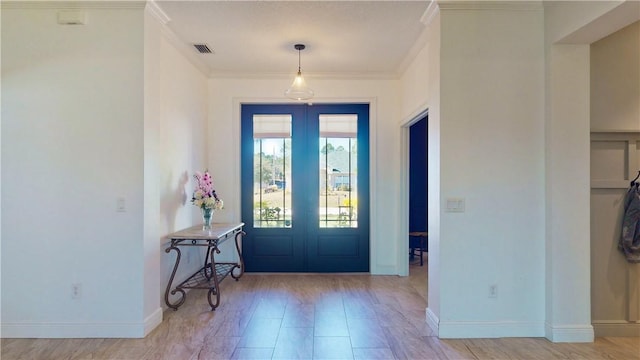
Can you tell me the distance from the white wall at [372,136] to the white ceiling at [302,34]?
0.18 metres

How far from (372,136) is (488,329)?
2796mm

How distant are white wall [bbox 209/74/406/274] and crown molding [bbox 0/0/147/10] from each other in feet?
6.32

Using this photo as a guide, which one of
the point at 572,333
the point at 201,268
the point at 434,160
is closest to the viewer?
the point at 572,333

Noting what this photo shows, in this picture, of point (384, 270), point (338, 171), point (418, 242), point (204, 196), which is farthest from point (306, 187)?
point (418, 242)

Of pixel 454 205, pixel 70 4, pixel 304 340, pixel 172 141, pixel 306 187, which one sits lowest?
pixel 304 340

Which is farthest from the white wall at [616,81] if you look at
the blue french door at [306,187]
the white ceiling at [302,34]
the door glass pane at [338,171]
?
the door glass pane at [338,171]

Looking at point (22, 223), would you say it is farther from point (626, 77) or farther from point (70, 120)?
point (626, 77)

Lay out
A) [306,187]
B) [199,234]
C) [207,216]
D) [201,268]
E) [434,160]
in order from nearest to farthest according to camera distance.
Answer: [434,160] < [199,234] < [207,216] < [201,268] < [306,187]

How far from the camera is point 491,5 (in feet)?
9.38

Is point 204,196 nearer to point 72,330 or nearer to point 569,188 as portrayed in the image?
point 72,330

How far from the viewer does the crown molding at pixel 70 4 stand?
111 inches

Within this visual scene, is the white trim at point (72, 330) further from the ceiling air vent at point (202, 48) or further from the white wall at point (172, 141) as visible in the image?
the ceiling air vent at point (202, 48)

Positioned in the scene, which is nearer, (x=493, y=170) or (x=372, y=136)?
(x=493, y=170)

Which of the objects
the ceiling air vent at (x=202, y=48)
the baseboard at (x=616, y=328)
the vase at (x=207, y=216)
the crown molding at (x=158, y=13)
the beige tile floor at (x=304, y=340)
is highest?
the ceiling air vent at (x=202, y=48)
